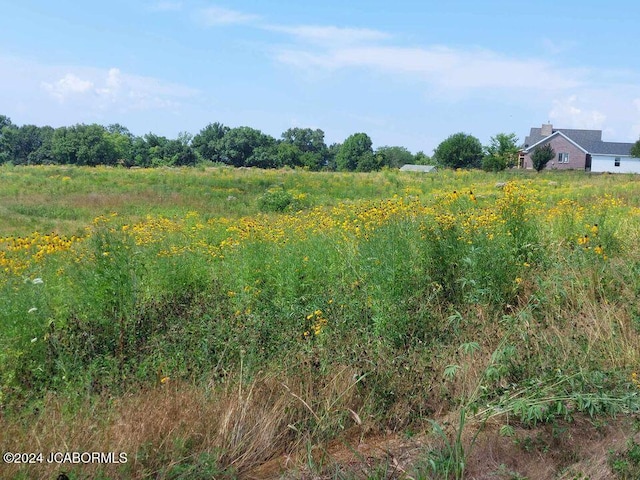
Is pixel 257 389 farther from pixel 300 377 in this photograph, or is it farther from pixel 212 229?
pixel 212 229

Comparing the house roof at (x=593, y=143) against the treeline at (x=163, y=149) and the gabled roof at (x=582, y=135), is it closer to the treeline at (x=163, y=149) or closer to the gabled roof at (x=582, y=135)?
the gabled roof at (x=582, y=135)

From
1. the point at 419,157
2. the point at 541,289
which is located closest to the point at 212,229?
the point at 541,289

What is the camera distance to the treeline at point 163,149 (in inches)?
2589

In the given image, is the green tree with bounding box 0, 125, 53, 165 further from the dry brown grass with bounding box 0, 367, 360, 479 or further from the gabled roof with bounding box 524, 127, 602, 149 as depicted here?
the dry brown grass with bounding box 0, 367, 360, 479

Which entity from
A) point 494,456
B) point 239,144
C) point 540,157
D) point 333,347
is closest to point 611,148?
point 540,157

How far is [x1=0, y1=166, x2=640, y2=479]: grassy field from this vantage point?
10.9 feet

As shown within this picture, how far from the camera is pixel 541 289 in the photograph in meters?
5.34

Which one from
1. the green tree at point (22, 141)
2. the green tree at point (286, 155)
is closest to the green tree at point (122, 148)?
the green tree at point (22, 141)

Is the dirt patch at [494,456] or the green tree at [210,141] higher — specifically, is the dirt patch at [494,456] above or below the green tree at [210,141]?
below

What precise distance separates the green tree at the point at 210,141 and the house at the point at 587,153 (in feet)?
137

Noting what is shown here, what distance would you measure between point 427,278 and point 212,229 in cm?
552

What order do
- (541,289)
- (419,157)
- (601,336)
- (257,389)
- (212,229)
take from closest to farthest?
(257,389), (601,336), (541,289), (212,229), (419,157)

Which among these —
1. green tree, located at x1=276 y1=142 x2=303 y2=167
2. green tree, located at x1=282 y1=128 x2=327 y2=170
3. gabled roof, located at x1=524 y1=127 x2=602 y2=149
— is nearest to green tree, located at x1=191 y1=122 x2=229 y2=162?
green tree, located at x1=276 y1=142 x2=303 y2=167

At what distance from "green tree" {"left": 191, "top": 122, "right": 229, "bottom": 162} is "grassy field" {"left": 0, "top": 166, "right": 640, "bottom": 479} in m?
79.0
